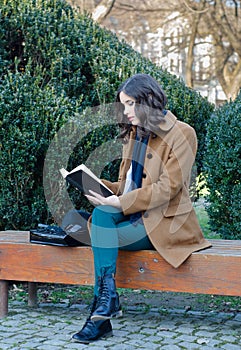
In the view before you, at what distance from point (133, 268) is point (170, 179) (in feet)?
2.31

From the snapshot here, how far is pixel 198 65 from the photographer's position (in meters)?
29.3

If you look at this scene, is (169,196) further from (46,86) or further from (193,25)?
(193,25)

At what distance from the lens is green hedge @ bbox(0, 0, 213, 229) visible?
18.0ft

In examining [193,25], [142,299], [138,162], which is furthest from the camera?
[193,25]

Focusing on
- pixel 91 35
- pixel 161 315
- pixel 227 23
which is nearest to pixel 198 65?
pixel 227 23

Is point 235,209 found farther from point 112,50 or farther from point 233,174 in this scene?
point 112,50

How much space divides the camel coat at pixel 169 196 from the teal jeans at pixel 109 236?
85 millimetres

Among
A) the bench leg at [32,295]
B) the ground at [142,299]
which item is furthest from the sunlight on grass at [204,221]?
the bench leg at [32,295]

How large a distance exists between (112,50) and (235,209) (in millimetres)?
2003

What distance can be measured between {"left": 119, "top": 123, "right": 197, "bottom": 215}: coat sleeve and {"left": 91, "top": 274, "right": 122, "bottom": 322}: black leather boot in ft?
1.54

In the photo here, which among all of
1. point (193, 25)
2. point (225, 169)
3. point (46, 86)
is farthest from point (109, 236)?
point (193, 25)

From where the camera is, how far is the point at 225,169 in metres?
5.82

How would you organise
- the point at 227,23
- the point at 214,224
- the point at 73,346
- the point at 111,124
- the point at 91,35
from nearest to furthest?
the point at 73,346 < the point at 111,124 < the point at 214,224 < the point at 91,35 < the point at 227,23

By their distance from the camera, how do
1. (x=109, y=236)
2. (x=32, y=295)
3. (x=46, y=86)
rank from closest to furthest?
(x=109, y=236) → (x=32, y=295) → (x=46, y=86)
